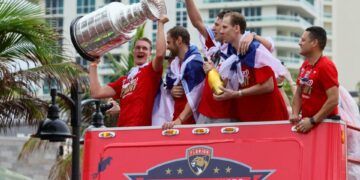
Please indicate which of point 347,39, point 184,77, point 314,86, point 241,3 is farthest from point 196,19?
point 347,39

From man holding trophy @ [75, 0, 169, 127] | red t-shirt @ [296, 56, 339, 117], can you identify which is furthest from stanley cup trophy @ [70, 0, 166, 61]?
red t-shirt @ [296, 56, 339, 117]

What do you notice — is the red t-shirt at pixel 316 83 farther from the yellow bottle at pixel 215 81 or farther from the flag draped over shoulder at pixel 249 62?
the yellow bottle at pixel 215 81

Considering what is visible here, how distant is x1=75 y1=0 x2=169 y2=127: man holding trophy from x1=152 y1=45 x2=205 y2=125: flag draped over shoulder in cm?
9

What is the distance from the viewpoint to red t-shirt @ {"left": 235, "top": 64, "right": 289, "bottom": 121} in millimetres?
9914

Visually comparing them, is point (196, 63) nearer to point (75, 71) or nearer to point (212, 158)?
point (212, 158)

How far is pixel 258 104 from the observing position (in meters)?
9.97

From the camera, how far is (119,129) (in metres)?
10.1

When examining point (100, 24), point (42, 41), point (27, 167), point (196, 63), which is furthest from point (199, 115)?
point (27, 167)

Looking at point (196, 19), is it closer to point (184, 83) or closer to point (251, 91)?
point (184, 83)

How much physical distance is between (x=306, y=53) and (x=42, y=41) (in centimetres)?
920

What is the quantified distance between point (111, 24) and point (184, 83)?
859 millimetres

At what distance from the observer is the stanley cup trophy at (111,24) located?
10398 millimetres

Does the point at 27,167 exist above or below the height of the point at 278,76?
below

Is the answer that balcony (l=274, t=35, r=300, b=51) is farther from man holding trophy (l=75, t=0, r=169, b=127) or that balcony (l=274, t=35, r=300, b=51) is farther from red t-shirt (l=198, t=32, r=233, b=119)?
red t-shirt (l=198, t=32, r=233, b=119)
